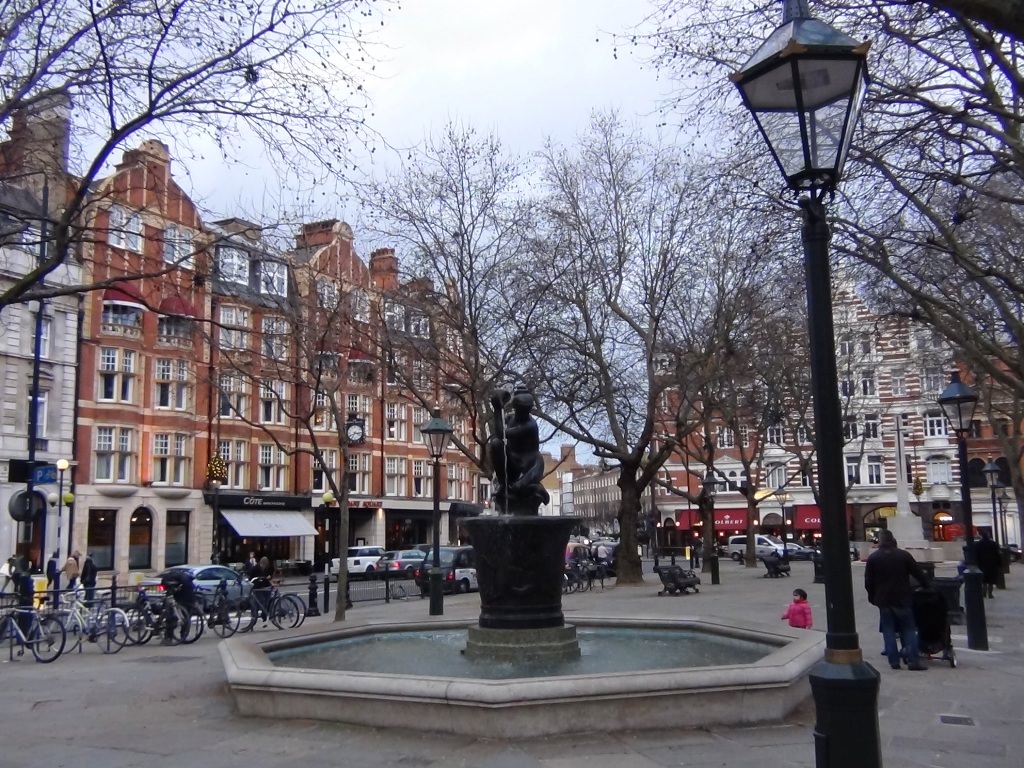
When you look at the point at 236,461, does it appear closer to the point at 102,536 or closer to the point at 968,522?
the point at 102,536

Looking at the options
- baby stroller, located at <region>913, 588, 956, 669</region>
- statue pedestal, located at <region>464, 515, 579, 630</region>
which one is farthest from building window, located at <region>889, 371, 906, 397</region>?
statue pedestal, located at <region>464, 515, 579, 630</region>

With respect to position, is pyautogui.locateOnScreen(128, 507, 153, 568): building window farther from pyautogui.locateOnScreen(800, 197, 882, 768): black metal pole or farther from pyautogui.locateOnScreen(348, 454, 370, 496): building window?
pyautogui.locateOnScreen(800, 197, 882, 768): black metal pole

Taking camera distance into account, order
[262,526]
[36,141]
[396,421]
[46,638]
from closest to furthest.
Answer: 1. [36,141]
2. [46,638]
3. [262,526]
4. [396,421]

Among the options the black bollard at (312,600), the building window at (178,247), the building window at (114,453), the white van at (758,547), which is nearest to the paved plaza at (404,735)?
the building window at (178,247)

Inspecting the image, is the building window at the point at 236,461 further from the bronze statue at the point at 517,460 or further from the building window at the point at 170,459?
the bronze statue at the point at 517,460

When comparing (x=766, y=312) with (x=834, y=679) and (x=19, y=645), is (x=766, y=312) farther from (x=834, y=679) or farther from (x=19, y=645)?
(x=834, y=679)

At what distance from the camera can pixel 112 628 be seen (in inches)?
650

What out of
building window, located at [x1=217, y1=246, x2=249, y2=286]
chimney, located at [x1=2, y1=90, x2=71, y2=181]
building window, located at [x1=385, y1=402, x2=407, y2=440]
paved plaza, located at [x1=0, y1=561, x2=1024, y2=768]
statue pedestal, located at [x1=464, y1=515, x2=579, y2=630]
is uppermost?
building window, located at [x1=385, y1=402, x2=407, y2=440]

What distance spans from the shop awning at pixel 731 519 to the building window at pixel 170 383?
4634 centimetres

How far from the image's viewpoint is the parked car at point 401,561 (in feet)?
136

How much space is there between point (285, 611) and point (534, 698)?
1344cm

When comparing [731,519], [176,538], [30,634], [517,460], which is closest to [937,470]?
[731,519]

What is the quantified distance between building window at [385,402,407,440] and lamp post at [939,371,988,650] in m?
44.1

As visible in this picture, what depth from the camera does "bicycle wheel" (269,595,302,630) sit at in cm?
1955
